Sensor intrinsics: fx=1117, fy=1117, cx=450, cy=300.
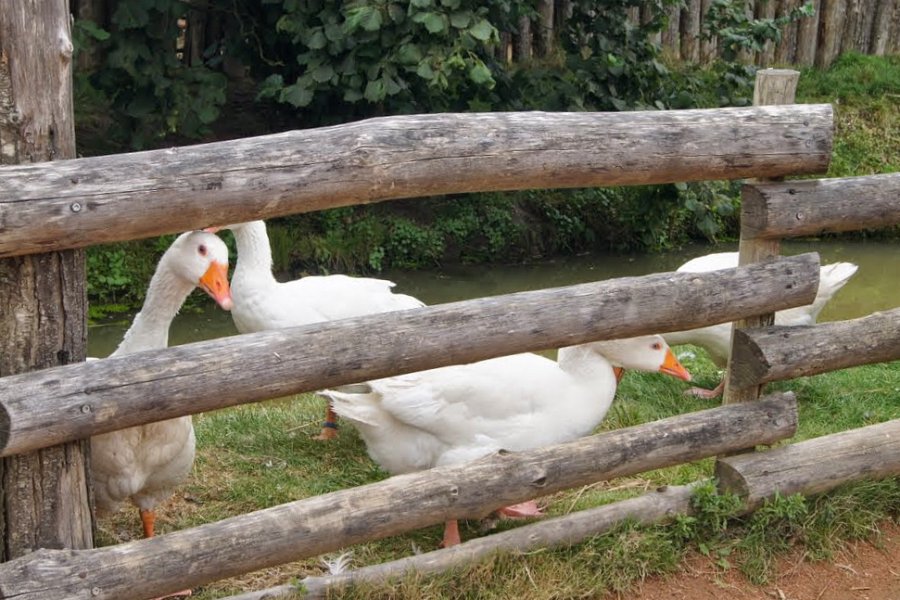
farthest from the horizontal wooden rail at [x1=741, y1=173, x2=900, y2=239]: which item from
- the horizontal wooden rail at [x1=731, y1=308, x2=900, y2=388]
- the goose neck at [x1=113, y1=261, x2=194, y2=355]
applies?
the goose neck at [x1=113, y1=261, x2=194, y2=355]

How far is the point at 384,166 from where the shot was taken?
3369 millimetres

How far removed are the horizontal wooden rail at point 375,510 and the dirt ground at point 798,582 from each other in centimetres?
42

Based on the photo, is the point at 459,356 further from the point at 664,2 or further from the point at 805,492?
the point at 664,2

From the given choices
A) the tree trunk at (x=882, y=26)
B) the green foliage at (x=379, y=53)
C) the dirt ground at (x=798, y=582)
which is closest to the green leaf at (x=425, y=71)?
the green foliage at (x=379, y=53)

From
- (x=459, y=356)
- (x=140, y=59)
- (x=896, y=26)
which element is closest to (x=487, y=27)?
(x=140, y=59)

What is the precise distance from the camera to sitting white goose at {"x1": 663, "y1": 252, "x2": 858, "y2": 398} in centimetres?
571

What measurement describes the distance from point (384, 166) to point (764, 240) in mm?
1609

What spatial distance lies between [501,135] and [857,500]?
2151mm

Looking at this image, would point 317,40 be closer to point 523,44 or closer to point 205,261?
point 523,44

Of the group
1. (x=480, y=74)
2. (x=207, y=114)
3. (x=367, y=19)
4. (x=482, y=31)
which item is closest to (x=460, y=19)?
(x=482, y=31)

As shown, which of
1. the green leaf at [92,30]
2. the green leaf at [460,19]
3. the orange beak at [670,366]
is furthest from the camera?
the green leaf at [92,30]

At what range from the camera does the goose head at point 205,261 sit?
3789mm

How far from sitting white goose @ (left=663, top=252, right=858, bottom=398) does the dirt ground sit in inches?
65.1

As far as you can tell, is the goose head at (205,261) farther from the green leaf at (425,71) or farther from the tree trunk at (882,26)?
the tree trunk at (882,26)
